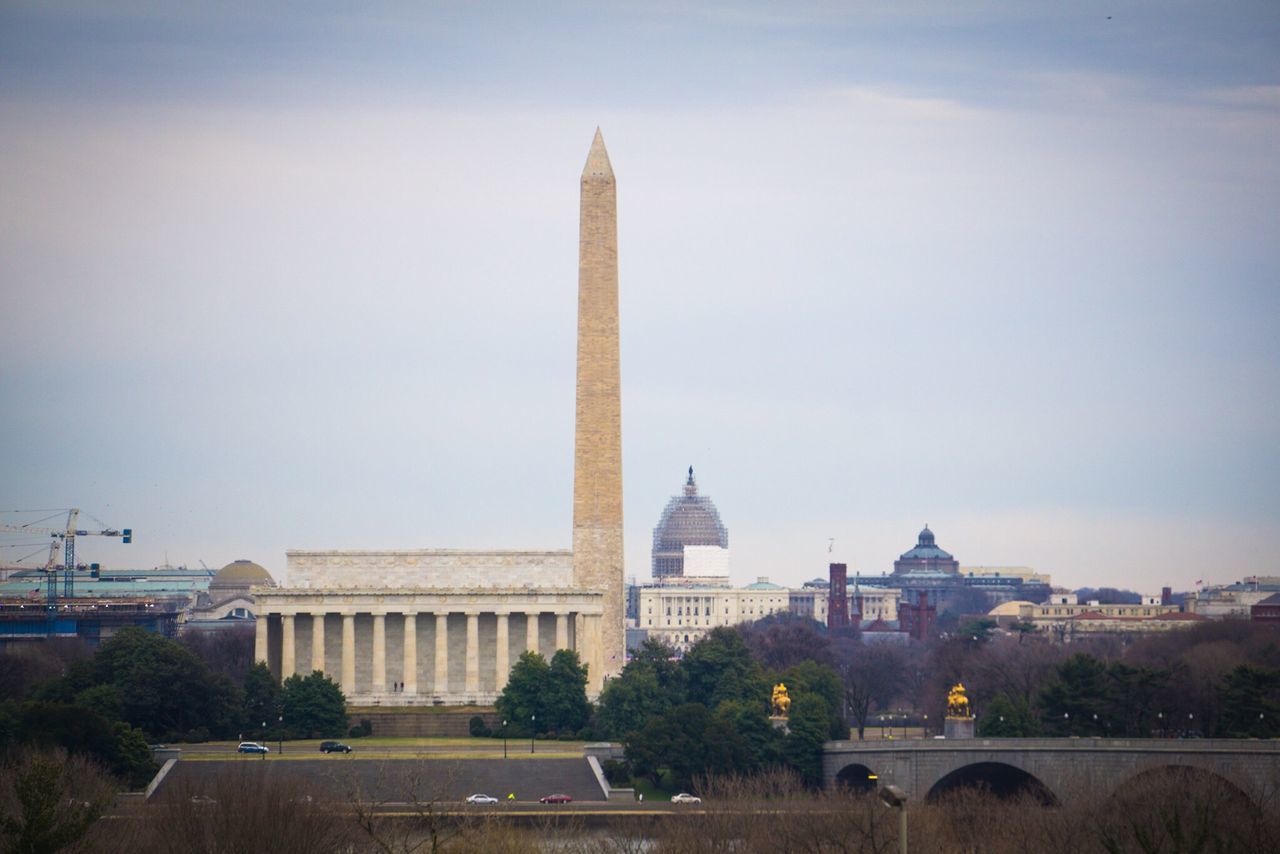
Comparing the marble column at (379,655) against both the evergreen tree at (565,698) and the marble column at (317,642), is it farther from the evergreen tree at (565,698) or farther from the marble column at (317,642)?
the evergreen tree at (565,698)

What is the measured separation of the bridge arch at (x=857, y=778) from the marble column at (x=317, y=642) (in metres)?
26.5

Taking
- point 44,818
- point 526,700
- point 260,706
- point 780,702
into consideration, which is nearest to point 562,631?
point 526,700

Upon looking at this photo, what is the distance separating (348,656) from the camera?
11556 cm

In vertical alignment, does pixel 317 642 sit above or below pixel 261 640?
below

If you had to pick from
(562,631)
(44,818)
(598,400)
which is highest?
(598,400)

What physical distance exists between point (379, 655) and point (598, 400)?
15.1 meters

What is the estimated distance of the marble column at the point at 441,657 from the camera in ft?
380

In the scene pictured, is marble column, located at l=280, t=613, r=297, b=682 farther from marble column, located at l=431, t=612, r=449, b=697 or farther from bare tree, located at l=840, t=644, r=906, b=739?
bare tree, located at l=840, t=644, r=906, b=739

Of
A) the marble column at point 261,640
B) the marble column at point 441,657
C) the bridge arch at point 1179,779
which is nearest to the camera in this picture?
the bridge arch at point 1179,779

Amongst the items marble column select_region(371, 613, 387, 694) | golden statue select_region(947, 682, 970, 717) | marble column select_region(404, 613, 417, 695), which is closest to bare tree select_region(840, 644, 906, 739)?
golden statue select_region(947, 682, 970, 717)

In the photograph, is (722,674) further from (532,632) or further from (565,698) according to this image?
(532,632)

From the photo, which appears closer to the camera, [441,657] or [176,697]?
[176,697]

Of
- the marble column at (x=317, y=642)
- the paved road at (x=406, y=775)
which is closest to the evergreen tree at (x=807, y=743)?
the paved road at (x=406, y=775)

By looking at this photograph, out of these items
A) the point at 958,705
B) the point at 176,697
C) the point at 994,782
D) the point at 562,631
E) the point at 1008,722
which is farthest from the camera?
the point at 562,631
